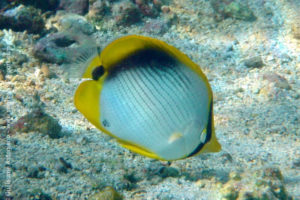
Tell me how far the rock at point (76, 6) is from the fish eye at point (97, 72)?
3.91 metres

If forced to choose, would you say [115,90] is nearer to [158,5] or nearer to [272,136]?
[272,136]

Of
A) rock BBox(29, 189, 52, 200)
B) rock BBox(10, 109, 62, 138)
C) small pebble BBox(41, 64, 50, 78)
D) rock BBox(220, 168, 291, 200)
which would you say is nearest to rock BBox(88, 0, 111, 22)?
small pebble BBox(41, 64, 50, 78)

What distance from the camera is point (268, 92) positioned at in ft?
11.6

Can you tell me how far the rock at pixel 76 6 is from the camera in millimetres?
4621

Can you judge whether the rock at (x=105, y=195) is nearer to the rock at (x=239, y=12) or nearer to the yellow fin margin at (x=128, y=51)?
the yellow fin margin at (x=128, y=51)

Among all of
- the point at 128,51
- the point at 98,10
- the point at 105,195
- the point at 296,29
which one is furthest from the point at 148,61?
the point at 296,29

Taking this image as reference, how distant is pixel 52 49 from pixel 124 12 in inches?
54.7

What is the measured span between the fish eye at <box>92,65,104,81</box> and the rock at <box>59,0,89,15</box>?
391cm

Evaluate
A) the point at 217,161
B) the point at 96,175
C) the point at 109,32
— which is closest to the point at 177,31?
the point at 109,32

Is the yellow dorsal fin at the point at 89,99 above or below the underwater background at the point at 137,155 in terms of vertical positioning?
above

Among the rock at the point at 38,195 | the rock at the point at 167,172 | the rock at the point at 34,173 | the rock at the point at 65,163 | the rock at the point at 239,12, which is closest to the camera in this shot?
the rock at the point at 38,195

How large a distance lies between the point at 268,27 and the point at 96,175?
3970 mm

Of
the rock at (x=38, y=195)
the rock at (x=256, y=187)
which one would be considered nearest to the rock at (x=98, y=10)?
the rock at (x=38, y=195)

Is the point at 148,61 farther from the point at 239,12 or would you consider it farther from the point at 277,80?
the point at 239,12
